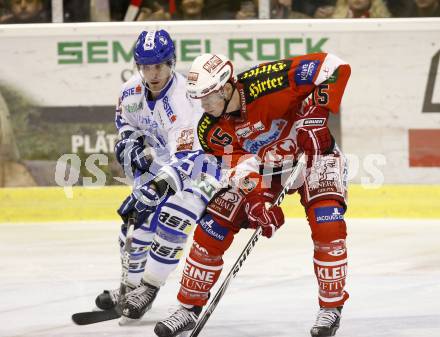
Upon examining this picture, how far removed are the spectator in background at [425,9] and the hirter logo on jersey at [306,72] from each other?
12.9 ft

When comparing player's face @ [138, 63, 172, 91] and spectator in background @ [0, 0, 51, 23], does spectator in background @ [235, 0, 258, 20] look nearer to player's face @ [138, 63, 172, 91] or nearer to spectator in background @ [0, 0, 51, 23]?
spectator in background @ [0, 0, 51, 23]

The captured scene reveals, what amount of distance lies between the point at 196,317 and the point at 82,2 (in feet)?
14.2

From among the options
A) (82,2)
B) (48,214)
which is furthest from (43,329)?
(82,2)

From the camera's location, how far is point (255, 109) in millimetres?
4773

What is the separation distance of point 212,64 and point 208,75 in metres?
0.07

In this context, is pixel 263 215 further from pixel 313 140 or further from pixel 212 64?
pixel 212 64

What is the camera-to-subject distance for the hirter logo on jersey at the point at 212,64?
4645 millimetres

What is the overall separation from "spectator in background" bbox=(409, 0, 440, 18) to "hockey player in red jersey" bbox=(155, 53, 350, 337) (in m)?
3.88

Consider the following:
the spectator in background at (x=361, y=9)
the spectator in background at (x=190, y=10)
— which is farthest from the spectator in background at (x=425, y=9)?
the spectator in background at (x=190, y=10)

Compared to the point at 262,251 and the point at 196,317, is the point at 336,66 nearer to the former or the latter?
the point at 196,317

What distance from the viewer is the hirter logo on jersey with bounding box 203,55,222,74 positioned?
15.2 ft

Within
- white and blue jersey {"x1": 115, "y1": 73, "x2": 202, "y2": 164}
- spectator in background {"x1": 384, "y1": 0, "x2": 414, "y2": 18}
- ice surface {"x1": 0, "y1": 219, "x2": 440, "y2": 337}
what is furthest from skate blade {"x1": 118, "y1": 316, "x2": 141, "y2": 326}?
spectator in background {"x1": 384, "y1": 0, "x2": 414, "y2": 18}

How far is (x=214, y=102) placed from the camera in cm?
468

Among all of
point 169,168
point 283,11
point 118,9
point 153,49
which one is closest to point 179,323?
point 169,168
